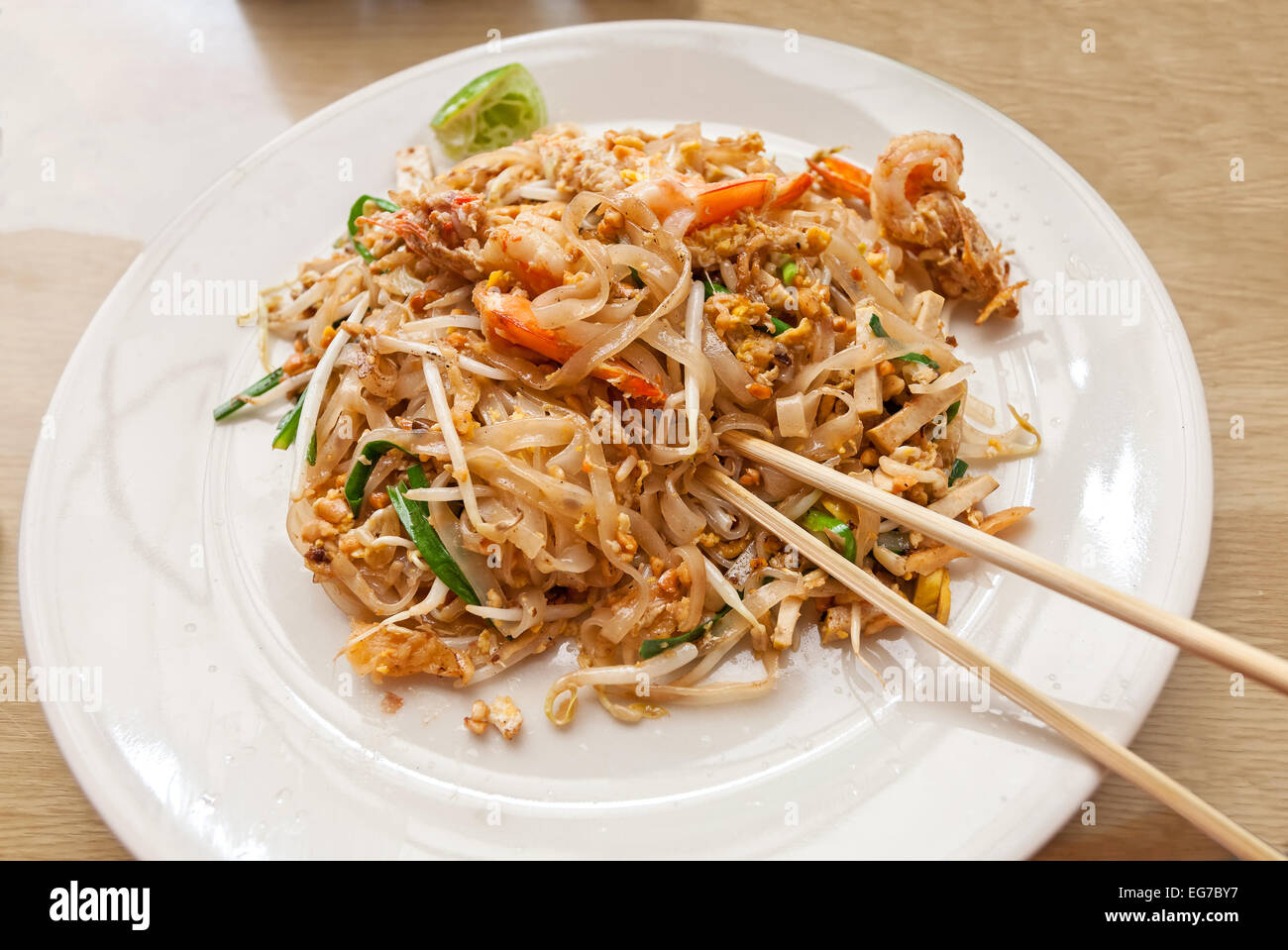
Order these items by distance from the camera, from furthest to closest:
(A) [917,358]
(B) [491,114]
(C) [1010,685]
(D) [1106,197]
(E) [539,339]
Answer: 1. (D) [1106,197]
2. (B) [491,114]
3. (A) [917,358]
4. (E) [539,339]
5. (C) [1010,685]

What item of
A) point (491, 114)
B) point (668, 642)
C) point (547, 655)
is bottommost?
point (547, 655)

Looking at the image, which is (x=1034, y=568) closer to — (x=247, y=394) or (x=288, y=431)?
(x=288, y=431)

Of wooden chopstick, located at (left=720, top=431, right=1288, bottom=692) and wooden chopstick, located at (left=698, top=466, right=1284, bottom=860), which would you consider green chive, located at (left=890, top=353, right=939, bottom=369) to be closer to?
wooden chopstick, located at (left=720, top=431, right=1288, bottom=692)

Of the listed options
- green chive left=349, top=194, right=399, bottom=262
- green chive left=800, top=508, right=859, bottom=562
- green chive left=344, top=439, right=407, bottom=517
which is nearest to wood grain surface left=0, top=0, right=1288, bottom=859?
green chive left=800, top=508, right=859, bottom=562

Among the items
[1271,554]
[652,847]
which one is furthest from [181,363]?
[1271,554]

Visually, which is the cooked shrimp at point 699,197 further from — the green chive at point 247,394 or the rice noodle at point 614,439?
the green chive at point 247,394

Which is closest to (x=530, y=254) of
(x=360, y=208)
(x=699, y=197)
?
(x=699, y=197)

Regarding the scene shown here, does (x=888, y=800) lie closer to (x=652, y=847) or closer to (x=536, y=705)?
(x=652, y=847)

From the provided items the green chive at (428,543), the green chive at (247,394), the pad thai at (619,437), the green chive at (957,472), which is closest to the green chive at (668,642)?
the pad thai at (619,437)
